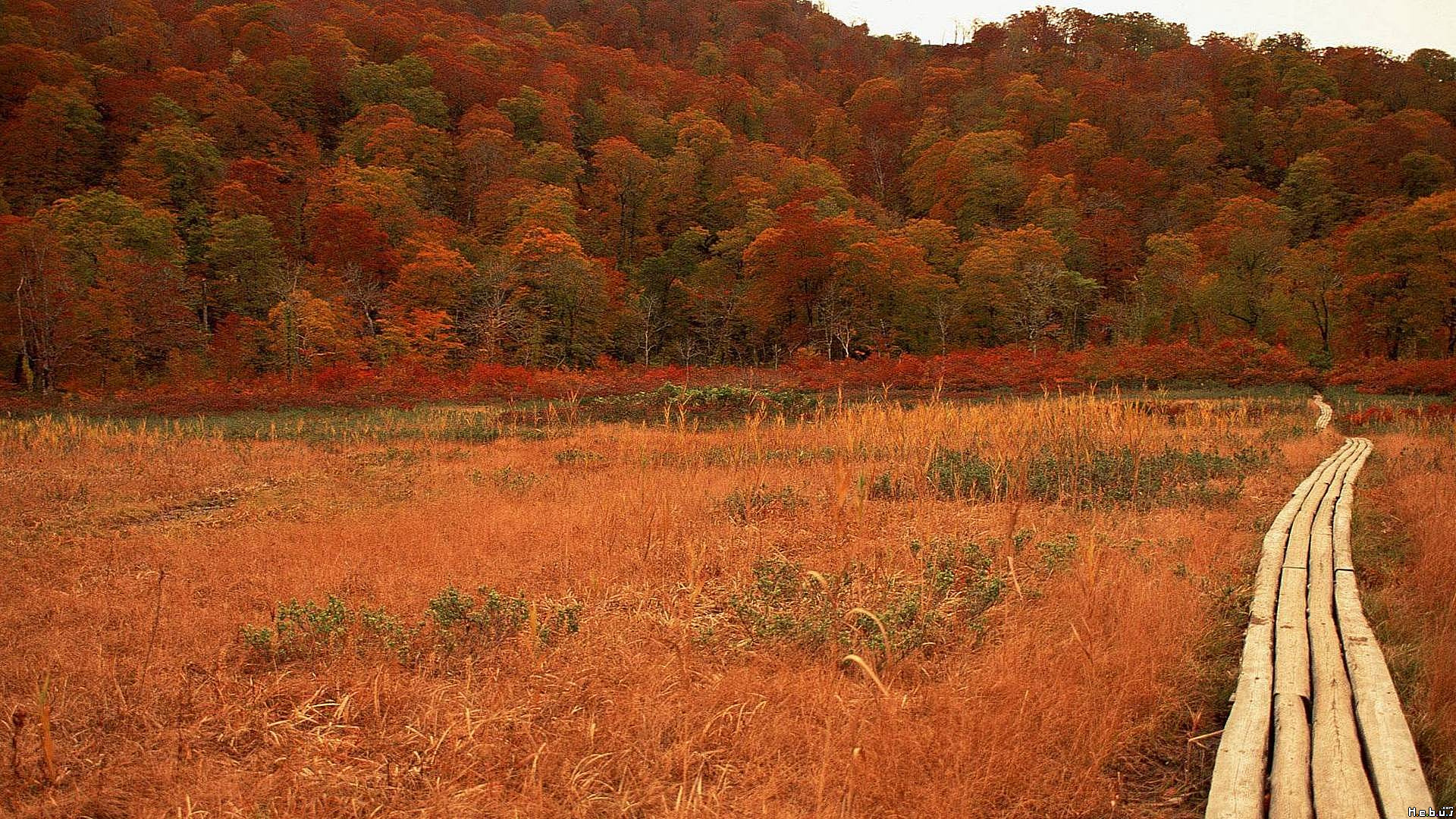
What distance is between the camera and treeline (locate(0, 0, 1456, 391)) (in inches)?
1510

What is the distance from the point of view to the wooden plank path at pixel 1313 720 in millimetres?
2516

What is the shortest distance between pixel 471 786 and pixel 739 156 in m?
66.7

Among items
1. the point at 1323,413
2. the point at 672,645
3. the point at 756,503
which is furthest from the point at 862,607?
the point at 1323,413

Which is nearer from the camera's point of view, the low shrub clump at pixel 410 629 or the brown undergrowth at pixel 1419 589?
the brown undergrowth at pixel 1419 589

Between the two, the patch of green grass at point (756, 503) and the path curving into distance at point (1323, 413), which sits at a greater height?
the patch of green grass at point (756, 503)

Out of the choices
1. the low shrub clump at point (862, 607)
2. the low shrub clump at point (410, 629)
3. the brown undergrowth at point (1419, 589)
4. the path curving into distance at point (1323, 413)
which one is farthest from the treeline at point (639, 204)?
the low shrub clump at point (862, 607)

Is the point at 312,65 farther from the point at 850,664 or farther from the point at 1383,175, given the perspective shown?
the point at 1383,175

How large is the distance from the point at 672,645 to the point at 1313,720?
9.88 feet

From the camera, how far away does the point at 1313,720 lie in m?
3.05

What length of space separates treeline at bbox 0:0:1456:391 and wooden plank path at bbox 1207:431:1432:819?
3673 cm

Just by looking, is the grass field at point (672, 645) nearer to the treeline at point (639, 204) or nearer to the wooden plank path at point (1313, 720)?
the wooden plank path at point (1313, 720)

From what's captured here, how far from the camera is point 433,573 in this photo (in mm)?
5723

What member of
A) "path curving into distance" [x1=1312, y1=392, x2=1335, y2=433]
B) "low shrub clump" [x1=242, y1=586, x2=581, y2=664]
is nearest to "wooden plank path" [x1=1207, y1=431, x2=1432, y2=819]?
"low shrub clump" [x1=242, y1=586, x2=581, y2=664]

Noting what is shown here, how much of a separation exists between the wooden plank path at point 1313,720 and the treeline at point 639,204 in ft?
121
